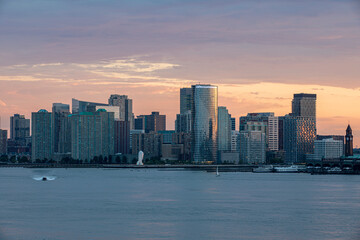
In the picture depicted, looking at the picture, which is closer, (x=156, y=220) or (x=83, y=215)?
(x=156, y=220)

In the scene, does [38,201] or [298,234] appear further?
[38,201]

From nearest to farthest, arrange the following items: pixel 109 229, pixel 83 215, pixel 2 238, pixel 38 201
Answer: pixel 2 238, pixel 109 229, pixel 83 215, pixel 38 201

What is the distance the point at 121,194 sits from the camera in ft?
396

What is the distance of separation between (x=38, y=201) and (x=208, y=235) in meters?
44.3

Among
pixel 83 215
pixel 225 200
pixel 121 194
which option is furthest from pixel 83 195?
pixel 83 215

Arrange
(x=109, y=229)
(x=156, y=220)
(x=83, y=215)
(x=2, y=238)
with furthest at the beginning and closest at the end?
1. (x=83, y=215)
2. (x=156, y=220)
3. (x=109, y=229)
4. (x=2, y=238)

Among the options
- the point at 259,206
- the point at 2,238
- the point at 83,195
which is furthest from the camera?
the point at 83,195

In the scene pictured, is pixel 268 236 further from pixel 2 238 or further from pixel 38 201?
pixel 38 201

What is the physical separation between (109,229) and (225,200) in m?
38.5

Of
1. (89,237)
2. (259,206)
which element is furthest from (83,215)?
(259,206)

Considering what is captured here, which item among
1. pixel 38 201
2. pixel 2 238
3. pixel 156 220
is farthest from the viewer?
pixel 38 201

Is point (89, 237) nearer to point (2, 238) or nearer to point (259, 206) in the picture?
point (2, 238)

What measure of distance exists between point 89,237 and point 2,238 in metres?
8.06

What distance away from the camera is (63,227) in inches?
2810
